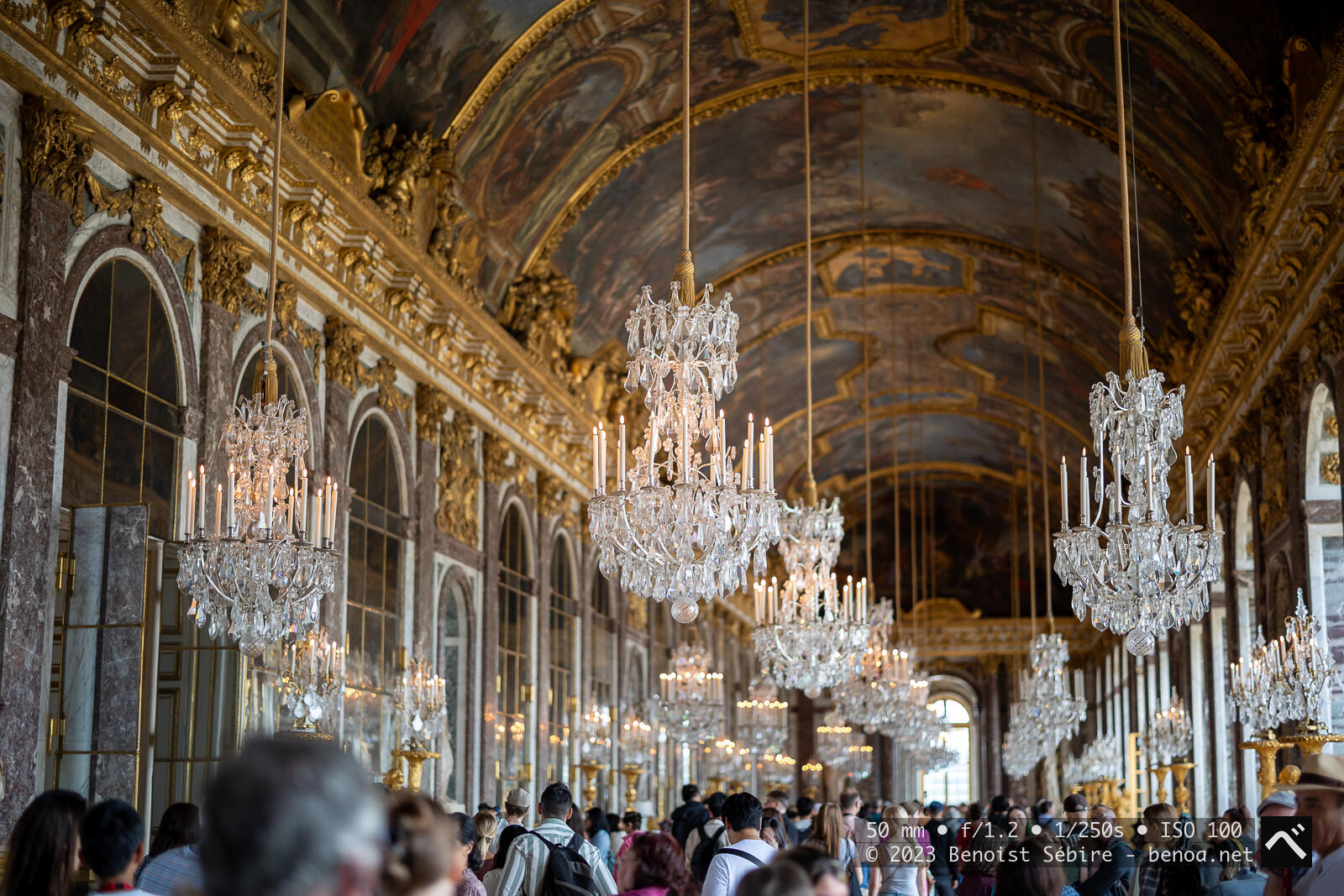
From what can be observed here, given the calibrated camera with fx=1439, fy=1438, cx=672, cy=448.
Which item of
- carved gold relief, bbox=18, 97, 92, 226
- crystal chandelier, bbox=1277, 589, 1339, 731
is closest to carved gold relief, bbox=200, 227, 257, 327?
carved gold relief, bbox=18, 97, 92, 226

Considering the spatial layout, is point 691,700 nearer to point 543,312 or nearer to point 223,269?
point 543,312

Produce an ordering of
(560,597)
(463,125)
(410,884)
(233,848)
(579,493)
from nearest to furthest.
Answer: (233,848), (410,884), (463,125), (560,597), (579,493)

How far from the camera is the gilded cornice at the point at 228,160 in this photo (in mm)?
9953

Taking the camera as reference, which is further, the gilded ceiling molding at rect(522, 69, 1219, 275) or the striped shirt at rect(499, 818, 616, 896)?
the gilded ceiling molding at rect(522, 69, 1219, 275)

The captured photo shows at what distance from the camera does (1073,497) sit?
38.9m

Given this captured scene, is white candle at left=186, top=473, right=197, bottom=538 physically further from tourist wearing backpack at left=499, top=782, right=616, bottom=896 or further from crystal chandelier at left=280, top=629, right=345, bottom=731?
tourist wearing backpack at left=499, top=782, right=616, bottom=896

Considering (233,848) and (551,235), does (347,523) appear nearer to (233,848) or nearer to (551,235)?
(551,235)

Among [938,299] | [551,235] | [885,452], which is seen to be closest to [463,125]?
[551,235]

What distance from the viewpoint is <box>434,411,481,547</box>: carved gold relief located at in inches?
679

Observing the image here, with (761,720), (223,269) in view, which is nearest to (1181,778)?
(761,720)

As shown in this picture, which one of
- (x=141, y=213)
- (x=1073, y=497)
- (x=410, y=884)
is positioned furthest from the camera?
(x=1073, y=497)

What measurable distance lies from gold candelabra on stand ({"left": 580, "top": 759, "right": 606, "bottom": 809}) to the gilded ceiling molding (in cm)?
732

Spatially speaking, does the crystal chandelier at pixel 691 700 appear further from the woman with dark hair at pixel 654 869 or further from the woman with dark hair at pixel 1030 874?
the woman with dark hair at pixel 1030 874

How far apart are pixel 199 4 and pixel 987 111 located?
1251 cm
